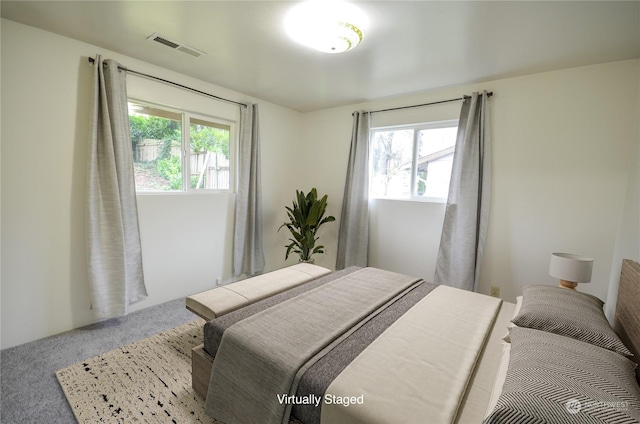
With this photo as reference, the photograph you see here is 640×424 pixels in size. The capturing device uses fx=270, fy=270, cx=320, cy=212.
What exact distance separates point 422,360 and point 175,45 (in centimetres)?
283

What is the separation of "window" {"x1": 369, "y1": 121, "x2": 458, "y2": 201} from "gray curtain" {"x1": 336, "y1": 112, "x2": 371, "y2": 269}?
0.13 m

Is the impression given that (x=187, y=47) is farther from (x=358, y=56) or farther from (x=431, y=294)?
(x=431, y=294)

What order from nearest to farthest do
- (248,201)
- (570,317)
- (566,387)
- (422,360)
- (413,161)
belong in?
(566,387) → (422,360) → (570,317) → (413,161) → (248,201)

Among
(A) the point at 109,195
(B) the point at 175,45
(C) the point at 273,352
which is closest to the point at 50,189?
(A) the point at 109,195

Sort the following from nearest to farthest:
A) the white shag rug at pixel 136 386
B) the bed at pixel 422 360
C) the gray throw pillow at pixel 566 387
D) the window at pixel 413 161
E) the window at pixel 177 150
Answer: the gray throw pillow at pixel 566 387
the bed at pixel 422 360
the white shag rug at pixel 136 386
the window at pixel 177 150
the window at pixel 413 161

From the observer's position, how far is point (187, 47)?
226cm

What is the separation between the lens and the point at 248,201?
11.5 ft

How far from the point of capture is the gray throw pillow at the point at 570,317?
1.23m

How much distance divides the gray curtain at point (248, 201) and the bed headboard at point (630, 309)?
3253 mm

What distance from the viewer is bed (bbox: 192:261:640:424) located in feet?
3.01

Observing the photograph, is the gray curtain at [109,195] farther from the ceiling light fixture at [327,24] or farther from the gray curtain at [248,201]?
the ceiling light fixture at [327,24]

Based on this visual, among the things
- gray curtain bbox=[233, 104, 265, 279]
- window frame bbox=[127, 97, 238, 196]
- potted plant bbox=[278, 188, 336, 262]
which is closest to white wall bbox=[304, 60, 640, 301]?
potted plant bbox=[278, 188, 336, 262]

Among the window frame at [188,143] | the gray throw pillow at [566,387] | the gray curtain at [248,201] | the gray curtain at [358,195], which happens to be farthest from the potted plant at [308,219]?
the gray throw pillow at [566,387]

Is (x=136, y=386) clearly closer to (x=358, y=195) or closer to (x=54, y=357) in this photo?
(x=54, y=357)
